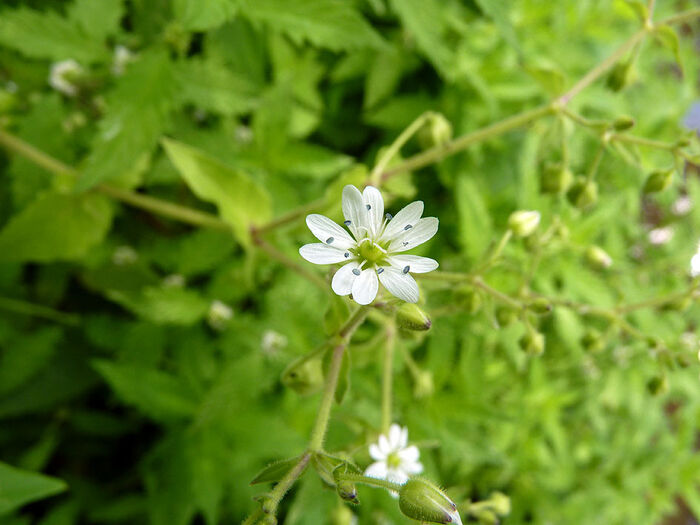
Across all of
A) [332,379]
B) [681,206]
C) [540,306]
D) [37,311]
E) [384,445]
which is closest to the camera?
[332,379]

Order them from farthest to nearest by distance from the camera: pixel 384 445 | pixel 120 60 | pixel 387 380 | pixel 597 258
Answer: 1. pixel 120 60
2. pixel 597 258
3. pixel 387 380
4. pixel 384 445

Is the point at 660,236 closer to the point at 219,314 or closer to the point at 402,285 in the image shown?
the point at 219,314

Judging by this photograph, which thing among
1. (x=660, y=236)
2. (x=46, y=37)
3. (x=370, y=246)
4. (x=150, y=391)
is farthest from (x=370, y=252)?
A: (x=660, y=236)

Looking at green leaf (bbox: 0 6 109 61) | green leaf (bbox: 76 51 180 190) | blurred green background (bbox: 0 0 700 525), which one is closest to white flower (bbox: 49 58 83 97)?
blurred green background (bbox: 0 0 700 525)

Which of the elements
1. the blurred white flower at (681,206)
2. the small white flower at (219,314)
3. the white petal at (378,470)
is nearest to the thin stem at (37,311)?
the small white flower at (219,314)

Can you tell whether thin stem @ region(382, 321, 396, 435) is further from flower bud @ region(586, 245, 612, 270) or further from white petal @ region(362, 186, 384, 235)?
flower bud @ region(586, 245, 612, 270)

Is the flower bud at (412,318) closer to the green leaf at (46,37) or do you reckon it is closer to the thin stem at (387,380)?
the thin stem at (387,380)

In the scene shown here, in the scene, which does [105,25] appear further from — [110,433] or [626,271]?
[626,271]
